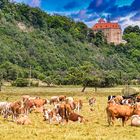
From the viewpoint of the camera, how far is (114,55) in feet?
564

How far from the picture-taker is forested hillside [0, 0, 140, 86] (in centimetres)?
12256

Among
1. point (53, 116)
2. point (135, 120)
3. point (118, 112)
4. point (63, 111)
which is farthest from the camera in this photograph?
point (53, 116)

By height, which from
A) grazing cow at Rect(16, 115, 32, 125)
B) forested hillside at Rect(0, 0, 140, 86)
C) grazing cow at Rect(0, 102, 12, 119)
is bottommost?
grazing cow at Rect(16, 115, 32, 125)

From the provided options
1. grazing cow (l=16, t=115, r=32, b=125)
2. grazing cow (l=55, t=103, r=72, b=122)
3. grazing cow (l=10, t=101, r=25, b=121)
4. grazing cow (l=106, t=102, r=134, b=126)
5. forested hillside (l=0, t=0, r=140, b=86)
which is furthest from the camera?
forested hillside (l=0, t=0, r=140, b=86)

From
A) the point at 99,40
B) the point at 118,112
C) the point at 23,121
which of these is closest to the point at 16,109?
the point at 23,121

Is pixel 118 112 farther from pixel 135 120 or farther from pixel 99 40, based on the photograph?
pixel 99 40

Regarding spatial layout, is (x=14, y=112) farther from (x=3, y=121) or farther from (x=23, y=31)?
(x=23, y=31)

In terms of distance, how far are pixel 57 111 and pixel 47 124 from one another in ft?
3.69

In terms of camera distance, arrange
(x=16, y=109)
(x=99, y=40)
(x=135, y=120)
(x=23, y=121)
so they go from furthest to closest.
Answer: (x=99, y=40), (x=16, y=109), (x=23, y=121), (x=135, y=120)

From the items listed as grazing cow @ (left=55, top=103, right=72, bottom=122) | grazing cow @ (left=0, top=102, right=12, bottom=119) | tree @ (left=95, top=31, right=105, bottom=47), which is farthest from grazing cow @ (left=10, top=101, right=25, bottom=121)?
tree @ (left=95, top=31, right=105, bottom=47)

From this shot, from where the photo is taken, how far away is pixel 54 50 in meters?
155

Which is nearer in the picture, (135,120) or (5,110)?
(135,120)

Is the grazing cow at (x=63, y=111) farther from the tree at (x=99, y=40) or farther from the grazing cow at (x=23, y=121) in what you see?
the tree at (x=99, y=40)

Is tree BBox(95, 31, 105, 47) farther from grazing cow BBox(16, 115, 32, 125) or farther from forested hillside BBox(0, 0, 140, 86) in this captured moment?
grazing cow BBox(16, 115, 32, 125)
